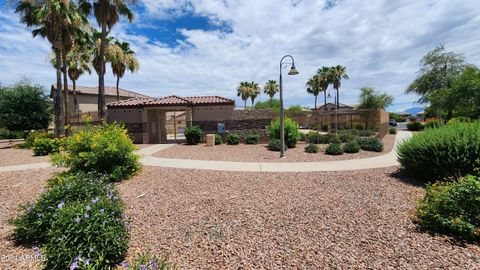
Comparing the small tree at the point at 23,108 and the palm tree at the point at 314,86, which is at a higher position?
the palm tree at the point at 314,86

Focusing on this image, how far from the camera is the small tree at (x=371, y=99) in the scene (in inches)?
1668

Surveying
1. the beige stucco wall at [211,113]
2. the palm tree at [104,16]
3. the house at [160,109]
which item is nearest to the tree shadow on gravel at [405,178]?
the house at [160,109]

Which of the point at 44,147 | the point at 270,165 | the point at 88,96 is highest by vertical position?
the point at 88,96

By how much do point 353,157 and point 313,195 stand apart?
6371mm

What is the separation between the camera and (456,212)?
3.90 metres

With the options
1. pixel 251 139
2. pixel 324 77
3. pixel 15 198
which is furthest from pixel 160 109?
pixel 324 77

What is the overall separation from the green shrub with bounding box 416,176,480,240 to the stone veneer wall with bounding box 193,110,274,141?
576 inches

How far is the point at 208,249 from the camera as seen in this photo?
349cm

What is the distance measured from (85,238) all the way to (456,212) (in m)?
5.36

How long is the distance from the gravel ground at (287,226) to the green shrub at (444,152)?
840 mm

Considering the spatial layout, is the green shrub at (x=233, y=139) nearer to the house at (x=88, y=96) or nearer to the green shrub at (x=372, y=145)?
the green shrub at (x=372, y=145)

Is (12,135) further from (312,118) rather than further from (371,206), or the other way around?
(371,206)

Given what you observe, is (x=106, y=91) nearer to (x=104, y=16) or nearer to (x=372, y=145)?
(x=104, y=16)

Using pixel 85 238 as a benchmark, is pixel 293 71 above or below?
above
